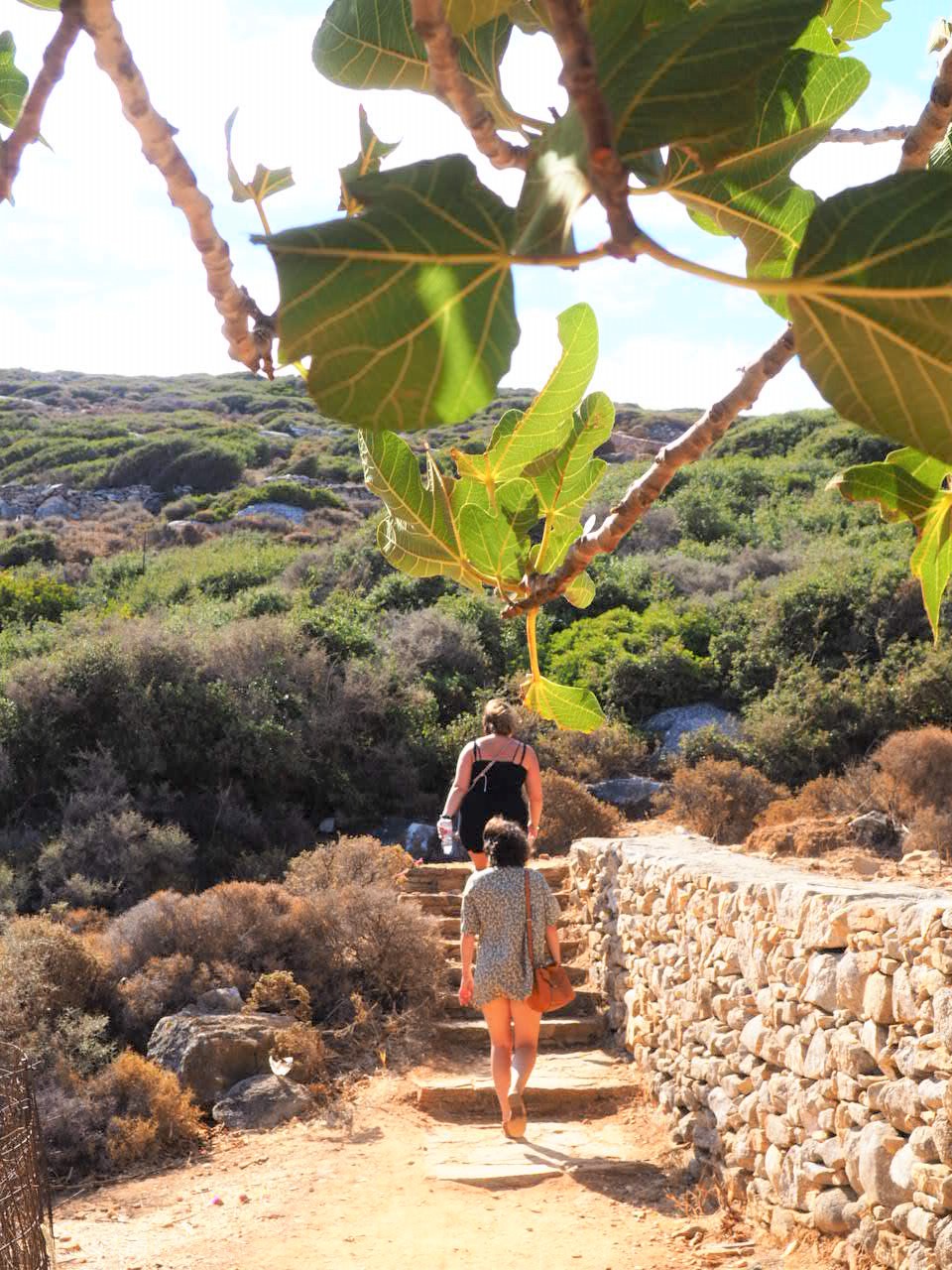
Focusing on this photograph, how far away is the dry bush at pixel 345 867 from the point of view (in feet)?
25.6

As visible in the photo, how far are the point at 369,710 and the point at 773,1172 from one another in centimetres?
690

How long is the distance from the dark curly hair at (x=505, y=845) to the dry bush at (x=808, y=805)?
420 cm

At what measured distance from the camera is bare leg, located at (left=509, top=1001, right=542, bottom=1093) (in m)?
5.00

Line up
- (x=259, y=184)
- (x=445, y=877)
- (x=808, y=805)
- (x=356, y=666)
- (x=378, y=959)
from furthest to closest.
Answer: (x=356, y=666) → (x=808, y=805) → (x=445, y=877) → (x=378, y=959) → (x=259, y=184)

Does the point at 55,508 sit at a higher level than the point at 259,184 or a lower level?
higher

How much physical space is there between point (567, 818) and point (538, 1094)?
3672 mm

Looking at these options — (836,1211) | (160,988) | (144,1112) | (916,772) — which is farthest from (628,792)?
(836,1211)

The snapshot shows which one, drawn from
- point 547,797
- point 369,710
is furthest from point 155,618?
point 547,797

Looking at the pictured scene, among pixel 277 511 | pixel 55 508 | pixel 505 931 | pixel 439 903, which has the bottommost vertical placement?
pixel 439 903

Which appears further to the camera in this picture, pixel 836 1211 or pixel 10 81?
pixel 836 1211

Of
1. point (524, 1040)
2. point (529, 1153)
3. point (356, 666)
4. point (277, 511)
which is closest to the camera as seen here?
point (524, 1040)

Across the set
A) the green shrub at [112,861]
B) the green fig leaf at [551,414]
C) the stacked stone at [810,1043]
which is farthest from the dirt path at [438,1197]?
the green fig leaf at [551,414]

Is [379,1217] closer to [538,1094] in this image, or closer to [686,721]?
[538,1094]

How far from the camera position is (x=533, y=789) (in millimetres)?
5539
